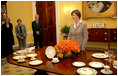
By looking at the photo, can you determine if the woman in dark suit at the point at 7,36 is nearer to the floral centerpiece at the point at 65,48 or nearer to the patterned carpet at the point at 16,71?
the patterned carpet at the point at 16,71

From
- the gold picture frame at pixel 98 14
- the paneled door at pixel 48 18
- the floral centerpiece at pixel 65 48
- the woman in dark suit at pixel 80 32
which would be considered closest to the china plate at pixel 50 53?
the floral centerpiece at pixel 65 48

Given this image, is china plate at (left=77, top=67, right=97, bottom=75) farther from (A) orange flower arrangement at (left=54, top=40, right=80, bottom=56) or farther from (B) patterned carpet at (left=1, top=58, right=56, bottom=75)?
(B) patterned carpet at (left=1, top=58, right=56, bottom=75)

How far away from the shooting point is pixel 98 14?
599 cm

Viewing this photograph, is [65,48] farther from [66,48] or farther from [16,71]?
[16,71]

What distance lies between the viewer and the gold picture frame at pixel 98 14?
5613 mm

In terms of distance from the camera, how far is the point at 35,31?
18.2 ft

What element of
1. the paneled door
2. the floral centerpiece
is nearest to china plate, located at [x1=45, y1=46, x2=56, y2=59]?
the floral centerpiece

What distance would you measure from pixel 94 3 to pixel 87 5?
1.08ft

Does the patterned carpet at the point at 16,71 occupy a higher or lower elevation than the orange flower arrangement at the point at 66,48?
lower

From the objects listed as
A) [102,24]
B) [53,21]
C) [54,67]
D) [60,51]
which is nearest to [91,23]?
[102,24]

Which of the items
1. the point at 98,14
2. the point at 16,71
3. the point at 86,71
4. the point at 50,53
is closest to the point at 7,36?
the point at 16,71

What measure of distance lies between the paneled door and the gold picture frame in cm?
165

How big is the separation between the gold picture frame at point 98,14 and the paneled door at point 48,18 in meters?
1.65

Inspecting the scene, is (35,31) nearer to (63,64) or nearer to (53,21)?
(53,21)
